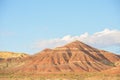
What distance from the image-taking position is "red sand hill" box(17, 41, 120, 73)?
13400 cm

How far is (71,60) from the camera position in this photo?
140625 millimetres

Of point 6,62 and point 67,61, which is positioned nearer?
point 67,61

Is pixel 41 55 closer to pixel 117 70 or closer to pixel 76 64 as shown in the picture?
pixel 76 64

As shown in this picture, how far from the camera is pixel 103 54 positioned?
15488cm

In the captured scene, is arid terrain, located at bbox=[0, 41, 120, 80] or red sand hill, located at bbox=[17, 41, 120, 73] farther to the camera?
red sand hill, located at bbox=[17, 41, 120, 73]

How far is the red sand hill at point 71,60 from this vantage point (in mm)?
134000

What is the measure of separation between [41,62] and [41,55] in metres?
9.49

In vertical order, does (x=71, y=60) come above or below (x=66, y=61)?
above

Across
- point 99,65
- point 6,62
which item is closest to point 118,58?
point 99,65

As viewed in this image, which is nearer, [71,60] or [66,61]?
[66,61]

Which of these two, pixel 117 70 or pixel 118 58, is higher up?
pixel 118 58

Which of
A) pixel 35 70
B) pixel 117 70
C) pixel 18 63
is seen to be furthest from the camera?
pixel 18 63

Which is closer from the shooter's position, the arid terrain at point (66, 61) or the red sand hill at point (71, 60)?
the arid terrain at point (66, 61)

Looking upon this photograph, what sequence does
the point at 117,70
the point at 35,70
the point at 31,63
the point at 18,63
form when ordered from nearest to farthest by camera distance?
1. the point at 117,70
2. the point at 35,70
3. the point at 31,63
4. the point at 18,63
